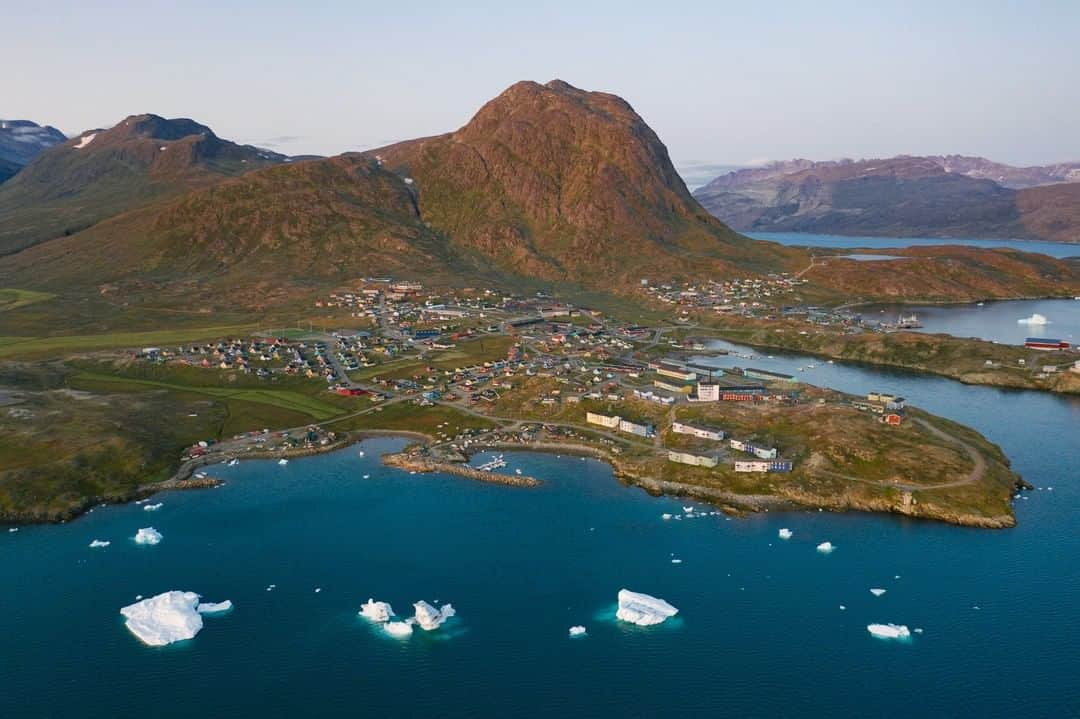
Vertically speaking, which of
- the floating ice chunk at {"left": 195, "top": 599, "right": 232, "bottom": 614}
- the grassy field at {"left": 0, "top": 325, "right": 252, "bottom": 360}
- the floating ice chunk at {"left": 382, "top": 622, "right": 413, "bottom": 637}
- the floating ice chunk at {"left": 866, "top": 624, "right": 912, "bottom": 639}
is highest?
the grassy field at {"left": 0, "top": 325, "right": 252, "bottom": 360}

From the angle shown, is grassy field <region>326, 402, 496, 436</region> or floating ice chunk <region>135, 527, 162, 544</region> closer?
floating ice chunk <region>135, 527, 162, 544</region>

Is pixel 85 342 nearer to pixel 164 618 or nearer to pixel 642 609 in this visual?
pixel 164 618

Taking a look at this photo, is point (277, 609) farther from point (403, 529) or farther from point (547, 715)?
point (547, 715)

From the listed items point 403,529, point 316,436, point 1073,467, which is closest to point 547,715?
point 403,529

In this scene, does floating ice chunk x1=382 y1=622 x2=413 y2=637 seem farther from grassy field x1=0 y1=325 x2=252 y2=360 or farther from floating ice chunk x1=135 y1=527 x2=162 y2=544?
grassy field x1=0 y1=325 x2=252 y2=360

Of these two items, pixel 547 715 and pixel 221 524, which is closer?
pixel 547 715

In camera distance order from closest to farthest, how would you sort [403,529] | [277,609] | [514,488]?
[277,609] < [403,529] < [514,488]

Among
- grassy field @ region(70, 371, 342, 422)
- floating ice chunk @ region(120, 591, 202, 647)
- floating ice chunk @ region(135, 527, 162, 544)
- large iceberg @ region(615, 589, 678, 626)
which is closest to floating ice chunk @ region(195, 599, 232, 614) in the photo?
floating ice chunk @ region(120, 591, 202, 647)
